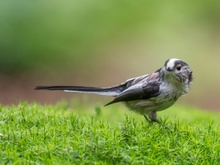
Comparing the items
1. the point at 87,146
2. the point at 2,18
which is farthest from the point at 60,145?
the point at 2,18

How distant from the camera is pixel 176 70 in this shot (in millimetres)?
7418

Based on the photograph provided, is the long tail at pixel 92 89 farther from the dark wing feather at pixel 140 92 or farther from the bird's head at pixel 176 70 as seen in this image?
the bird's head at pixel 176 70

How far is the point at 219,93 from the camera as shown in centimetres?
1720

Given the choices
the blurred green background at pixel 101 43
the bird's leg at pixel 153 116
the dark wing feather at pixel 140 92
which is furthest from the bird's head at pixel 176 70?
the blurred green background at pixel 101 43

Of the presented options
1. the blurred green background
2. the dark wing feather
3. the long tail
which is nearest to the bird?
the dark wing feather

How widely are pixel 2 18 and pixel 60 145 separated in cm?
1129

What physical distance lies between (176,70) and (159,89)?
0.98ft

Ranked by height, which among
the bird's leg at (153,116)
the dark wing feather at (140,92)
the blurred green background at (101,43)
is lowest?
the bird's leg at (153,116)

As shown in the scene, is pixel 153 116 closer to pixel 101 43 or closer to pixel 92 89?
pixel 92 89

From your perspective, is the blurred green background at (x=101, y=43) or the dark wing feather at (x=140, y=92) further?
the blurred green background at (x=101, y=43)

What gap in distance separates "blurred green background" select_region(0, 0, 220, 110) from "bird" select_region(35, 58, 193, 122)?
773cm

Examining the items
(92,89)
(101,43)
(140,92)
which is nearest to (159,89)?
(140,92)

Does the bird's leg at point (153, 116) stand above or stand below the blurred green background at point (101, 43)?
below

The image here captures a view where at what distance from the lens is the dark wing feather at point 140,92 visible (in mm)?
7535
